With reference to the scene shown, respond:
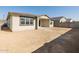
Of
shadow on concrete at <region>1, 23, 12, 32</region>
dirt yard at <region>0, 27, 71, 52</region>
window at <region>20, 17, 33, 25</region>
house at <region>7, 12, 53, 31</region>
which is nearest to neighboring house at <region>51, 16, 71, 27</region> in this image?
dirt yard at <region>0, 27, 71, 52</region>

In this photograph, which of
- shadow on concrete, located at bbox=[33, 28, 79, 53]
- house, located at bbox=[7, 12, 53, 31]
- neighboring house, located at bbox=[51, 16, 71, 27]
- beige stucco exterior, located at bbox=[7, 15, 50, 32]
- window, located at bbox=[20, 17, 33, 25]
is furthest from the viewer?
window, located at bbox=[20, 17, 33, 25]

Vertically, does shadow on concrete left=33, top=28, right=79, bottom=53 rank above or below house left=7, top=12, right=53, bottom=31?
below

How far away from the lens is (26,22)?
541 centimetres

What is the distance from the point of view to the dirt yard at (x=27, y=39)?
3594 mm

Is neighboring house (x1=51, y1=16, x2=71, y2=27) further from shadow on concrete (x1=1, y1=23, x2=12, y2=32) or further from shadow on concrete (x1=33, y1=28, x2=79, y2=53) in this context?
shadow on concrete (x1=1, y1=23, x2=12, y2=32)

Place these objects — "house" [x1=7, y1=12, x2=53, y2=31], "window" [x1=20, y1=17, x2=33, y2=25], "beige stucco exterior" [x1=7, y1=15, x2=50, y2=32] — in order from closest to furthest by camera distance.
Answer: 1. "beige stucco exterior" [x1=7, y1=15, x2=50, y2=32]
2. "house" [x1=7, y1=12, x2=53, y2=31]
3. "window" [x1=20, y1=17, x2=33, y2=25]

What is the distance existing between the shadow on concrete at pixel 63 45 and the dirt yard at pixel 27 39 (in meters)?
0.18

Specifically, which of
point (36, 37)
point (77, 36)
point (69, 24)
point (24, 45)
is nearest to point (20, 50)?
point (24, 45)

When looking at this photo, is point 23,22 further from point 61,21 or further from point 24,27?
point 61,21

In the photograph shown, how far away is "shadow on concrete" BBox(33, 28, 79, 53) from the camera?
352 centimetres

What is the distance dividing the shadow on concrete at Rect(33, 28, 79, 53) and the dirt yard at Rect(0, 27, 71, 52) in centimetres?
18

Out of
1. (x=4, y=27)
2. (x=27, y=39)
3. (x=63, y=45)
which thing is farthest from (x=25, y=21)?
(x=63, y=45)
